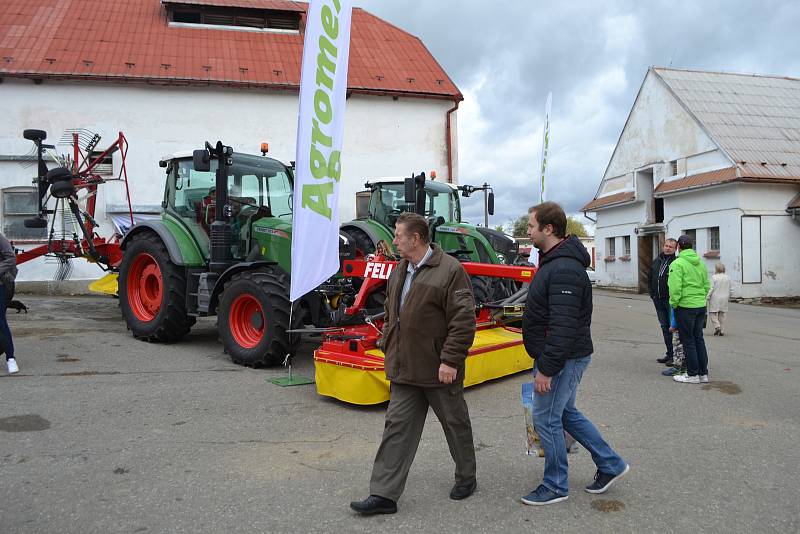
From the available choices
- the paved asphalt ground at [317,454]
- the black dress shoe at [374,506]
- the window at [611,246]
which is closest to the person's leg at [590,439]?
the paved asphalt ground at [317,454]

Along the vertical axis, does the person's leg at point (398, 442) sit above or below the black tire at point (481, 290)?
below

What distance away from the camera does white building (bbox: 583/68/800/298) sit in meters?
19.1

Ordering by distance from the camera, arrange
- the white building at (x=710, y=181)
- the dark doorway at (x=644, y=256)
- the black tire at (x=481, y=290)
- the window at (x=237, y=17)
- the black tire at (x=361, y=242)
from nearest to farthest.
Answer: the black tire at (x=481, y=290)
the black tire at (x=361, y=242)
the window at (x=237, y=17)
the white building at (x=710, y=181)
the dark doorway at (x=644, y=256)

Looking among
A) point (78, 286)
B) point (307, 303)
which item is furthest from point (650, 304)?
point (78, 286)

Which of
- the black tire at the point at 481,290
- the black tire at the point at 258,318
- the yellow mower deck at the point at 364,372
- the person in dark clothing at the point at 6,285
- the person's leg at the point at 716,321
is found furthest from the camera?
the person's leg at the point at 716,321

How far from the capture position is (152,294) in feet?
29.9

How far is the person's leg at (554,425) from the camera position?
11.4ft

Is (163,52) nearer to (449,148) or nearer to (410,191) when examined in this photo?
(449,148)

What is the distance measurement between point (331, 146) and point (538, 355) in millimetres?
3462

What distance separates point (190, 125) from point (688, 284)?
13.9 m

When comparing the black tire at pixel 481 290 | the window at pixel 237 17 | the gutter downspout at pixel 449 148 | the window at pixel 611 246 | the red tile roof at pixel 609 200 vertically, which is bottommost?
the black tire at pixel 481 290

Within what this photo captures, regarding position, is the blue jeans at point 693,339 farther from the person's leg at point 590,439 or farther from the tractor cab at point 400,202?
the tractor cab at point 400,202

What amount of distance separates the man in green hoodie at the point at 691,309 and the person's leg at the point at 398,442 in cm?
436

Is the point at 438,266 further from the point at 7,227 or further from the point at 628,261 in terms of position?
the point at 628,261
